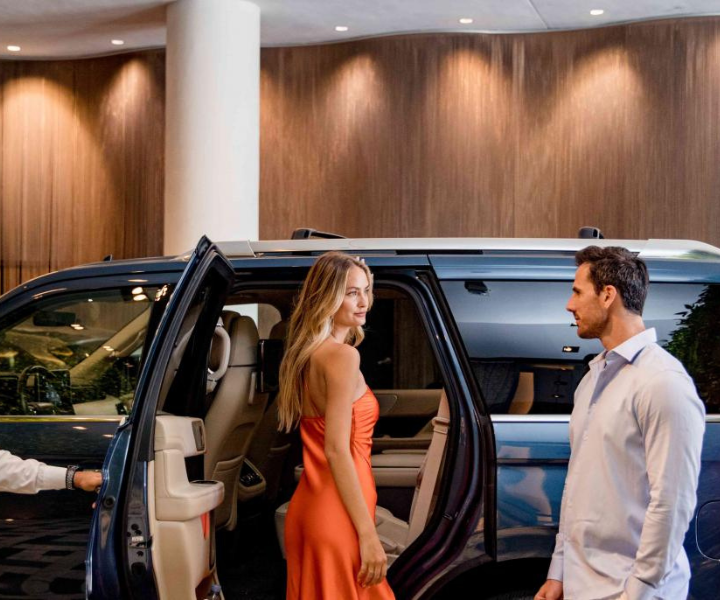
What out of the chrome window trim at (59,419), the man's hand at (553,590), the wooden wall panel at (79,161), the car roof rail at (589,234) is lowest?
the man's hand at (553,590)

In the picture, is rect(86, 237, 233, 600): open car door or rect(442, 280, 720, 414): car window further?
rect(442, 280, 720, 414): car window

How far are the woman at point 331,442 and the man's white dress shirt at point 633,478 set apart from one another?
53 centimetres

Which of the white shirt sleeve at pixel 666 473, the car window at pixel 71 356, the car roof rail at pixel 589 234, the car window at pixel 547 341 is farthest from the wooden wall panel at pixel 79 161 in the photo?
the white shirt sleeve at pixel 666 473

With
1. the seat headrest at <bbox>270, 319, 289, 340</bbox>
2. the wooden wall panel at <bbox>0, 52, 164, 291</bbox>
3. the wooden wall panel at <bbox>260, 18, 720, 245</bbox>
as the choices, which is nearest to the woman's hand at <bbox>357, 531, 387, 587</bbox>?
the seat headrest at <bbox>270, 319, 289, 340</bbox>

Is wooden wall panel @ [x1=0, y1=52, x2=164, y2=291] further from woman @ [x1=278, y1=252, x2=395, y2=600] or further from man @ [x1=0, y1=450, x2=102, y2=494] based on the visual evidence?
woman @ [x1=278, y1=252, x2=395, y2=600]

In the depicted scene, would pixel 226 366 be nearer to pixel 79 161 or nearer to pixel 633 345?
pixel 633 345

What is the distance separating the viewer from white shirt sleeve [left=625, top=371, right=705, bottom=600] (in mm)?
1746

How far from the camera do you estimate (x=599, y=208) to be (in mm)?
7039

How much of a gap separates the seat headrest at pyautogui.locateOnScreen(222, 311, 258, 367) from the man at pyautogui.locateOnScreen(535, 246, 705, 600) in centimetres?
158

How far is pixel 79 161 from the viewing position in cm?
834

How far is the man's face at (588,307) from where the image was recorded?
196cm

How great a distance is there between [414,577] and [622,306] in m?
1.01

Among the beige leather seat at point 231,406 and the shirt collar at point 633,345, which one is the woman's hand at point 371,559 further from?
the beige leather seat at point 231,406

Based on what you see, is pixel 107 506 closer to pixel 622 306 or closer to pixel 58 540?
pixel 58 540
